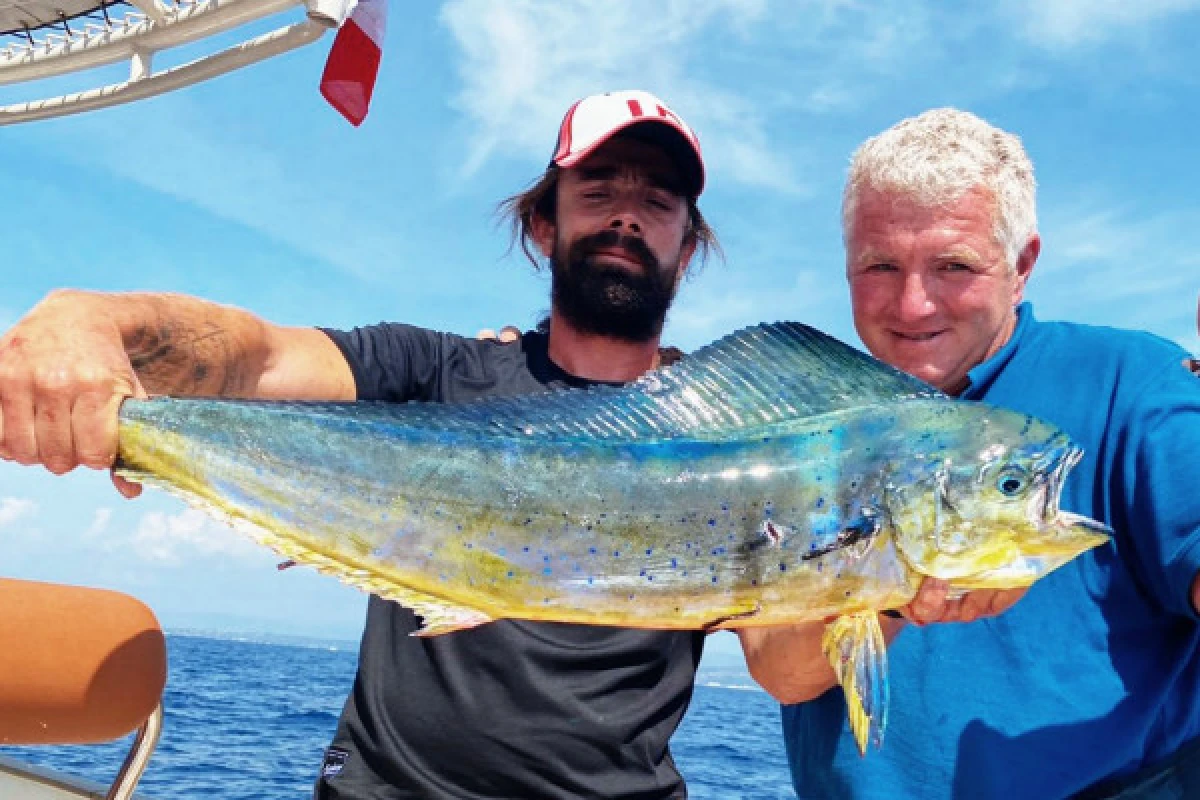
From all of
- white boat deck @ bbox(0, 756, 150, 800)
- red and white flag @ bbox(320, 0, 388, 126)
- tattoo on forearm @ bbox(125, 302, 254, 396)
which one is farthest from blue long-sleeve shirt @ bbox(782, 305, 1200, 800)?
red and white flag @ bbox(320, 0, 388, 126)

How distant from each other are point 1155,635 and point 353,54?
31.9 feet

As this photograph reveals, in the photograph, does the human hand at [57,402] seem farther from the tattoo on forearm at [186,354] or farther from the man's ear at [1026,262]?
the man's ear at [1026,262]

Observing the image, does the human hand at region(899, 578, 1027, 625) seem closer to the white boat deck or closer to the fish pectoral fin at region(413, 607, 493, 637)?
the fish pectoral fin at region(413, 607, 493, 637)

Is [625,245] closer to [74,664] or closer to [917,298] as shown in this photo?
[917,298]

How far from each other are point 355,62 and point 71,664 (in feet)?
28.6

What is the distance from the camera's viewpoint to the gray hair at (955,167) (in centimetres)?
288

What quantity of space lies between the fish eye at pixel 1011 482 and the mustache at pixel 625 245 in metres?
1.55

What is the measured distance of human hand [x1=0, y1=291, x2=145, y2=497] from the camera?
6.14 ft

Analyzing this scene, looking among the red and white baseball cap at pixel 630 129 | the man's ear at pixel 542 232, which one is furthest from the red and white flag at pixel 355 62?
the red and white baseball cap at pixel 630 129

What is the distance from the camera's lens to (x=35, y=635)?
2738 millimetres

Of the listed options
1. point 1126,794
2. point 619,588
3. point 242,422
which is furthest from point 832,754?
point 242,422

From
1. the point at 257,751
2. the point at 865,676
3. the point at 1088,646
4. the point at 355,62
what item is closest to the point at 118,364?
the point at 865,676

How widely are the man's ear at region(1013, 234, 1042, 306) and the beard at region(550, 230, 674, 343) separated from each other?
3.78 ft

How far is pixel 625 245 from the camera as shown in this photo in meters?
3.34
